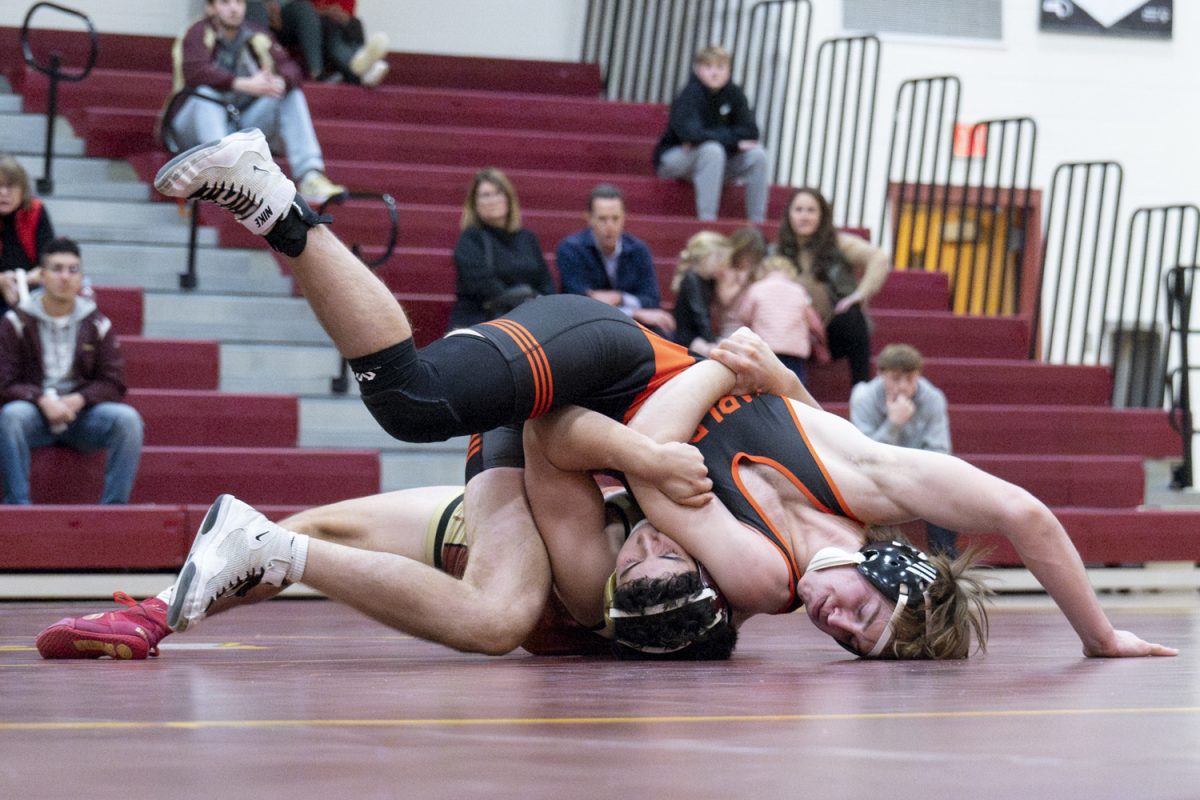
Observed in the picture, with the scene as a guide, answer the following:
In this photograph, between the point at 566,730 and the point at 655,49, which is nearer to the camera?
the point at 566,730

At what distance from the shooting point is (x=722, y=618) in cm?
298

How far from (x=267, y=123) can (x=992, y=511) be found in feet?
15.9

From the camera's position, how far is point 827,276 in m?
6.88

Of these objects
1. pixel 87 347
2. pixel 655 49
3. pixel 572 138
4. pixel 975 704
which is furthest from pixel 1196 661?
pixel 655 49

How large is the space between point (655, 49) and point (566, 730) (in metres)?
8.03

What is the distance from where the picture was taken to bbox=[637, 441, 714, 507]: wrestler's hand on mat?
9.62 ft

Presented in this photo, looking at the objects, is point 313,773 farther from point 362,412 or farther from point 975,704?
point 362,412

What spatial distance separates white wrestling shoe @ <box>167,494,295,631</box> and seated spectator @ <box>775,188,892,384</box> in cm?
417

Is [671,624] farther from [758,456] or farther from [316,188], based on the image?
[316,188]

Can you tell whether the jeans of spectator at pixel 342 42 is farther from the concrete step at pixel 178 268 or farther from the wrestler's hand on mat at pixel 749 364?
the wrestler's hand on mat at pixel 749 364

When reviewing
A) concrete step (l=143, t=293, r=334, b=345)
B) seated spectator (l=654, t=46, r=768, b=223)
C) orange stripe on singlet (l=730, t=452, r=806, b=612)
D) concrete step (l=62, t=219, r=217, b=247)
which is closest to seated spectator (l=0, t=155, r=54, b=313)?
concrete step (l=143, t=293, r=334, b=345)

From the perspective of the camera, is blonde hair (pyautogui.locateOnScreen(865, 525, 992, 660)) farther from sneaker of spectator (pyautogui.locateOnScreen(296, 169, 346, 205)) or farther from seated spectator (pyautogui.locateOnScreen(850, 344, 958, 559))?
sneaker of spectator (pyautogui.locateOnScreen(296, 169, 346, 205))

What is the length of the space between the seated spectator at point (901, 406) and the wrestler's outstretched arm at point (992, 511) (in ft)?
10.2

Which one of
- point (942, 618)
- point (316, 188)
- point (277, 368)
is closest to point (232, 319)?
point (277, 368)
